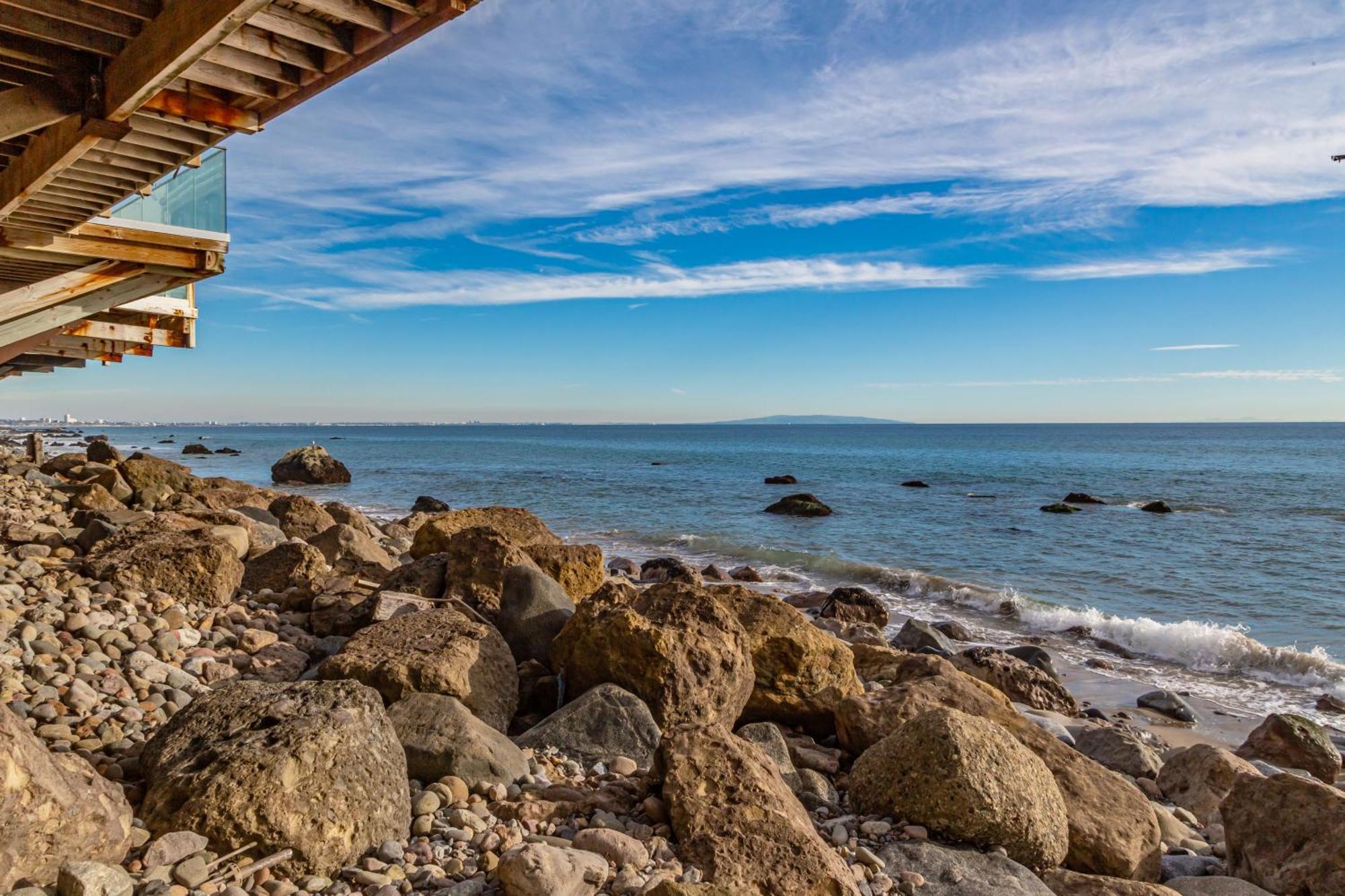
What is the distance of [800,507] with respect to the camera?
3072 cm

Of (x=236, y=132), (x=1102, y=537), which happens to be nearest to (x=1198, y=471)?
(x=1102, y=537)

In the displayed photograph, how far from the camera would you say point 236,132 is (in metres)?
4.87

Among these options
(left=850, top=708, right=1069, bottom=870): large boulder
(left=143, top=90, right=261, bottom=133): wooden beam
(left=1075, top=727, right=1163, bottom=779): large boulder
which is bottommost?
(left=1075, top=727, right=1163, bottom=779): large boulder

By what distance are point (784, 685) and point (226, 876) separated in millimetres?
4471

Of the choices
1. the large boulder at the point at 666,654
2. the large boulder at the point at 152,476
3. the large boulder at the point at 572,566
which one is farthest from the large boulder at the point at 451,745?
the large boulder at the point at 152,476

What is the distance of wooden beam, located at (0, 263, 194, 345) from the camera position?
905cm

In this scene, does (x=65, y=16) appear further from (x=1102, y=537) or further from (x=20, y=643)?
(x=1102, y=537)

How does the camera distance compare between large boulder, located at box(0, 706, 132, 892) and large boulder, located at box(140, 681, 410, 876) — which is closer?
large boulder, located at box(0, 706, 132, 892)

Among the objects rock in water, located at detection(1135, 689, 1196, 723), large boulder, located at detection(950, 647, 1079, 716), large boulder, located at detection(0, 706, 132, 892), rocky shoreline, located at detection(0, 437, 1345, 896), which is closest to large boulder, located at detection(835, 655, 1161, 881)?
rocky shoreline, located at detection(0, 437, 1345, 896)

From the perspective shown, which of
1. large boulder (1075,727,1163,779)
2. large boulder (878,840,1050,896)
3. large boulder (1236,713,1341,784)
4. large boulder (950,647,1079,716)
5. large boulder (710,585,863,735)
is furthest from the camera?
large boulder (950,647,1079,716)

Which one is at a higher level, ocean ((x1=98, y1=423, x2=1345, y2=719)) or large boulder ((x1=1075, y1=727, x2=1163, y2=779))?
large boulder ((x1=1075, y1=727, x2=1163, y2=779))

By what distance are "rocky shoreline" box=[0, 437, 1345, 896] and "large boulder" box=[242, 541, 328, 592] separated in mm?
29

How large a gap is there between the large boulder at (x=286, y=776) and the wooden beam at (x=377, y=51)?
3136 mm

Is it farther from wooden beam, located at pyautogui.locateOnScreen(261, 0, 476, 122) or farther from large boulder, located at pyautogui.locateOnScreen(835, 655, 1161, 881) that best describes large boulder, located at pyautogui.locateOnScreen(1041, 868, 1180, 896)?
wooden beam, located at pyautogui.locateOnScreen(261, 0, 476, 122)
